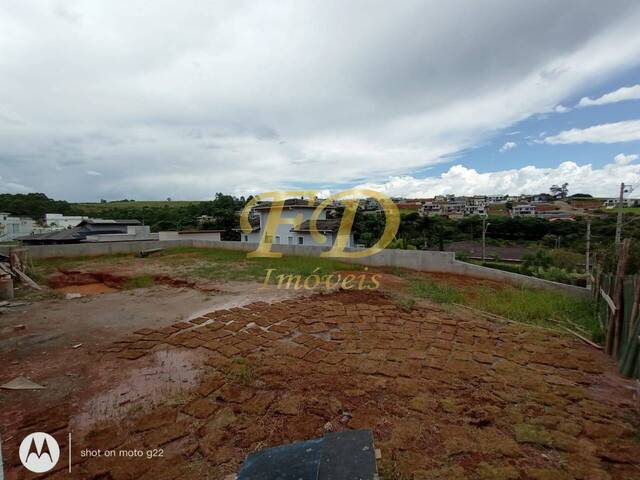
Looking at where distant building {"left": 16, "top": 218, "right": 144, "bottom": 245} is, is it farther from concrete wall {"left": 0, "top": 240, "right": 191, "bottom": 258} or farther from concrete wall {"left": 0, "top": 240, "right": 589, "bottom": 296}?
concrete wall {"left": 0, "top": 240, "right": 589, "bottom": 296}

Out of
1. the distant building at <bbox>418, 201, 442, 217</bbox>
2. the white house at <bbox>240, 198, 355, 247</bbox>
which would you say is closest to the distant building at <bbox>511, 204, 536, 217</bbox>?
the distant building at <bbox>418, 201, 442, 217</bbox>

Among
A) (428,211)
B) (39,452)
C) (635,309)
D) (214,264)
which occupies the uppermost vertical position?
(428,211)

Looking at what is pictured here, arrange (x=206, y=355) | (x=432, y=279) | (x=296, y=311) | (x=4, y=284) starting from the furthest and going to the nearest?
(x=432, y=279) < (x=4, y=284) < (x=296, y=311) < (x=206, y=355)

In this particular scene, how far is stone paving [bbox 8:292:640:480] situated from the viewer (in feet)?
7.35

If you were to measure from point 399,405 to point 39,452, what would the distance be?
3088 mm

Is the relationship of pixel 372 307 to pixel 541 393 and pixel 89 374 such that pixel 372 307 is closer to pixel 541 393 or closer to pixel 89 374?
pixel 541 393

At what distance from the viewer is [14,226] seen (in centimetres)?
2800

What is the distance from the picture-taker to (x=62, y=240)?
55.5 ft

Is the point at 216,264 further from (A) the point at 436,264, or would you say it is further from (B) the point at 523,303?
(B) the point at 523,303

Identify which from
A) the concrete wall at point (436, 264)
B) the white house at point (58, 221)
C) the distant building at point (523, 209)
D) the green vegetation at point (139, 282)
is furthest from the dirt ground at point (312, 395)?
the distant building at point (523, 209)

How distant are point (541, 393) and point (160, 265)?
1219 centimetres

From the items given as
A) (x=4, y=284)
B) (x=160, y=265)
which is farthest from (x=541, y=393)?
(x=160, y=265)

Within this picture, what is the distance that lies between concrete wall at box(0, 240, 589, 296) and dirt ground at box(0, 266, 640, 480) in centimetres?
330

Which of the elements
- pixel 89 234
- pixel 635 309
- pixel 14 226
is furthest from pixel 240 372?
pixel 14 226
